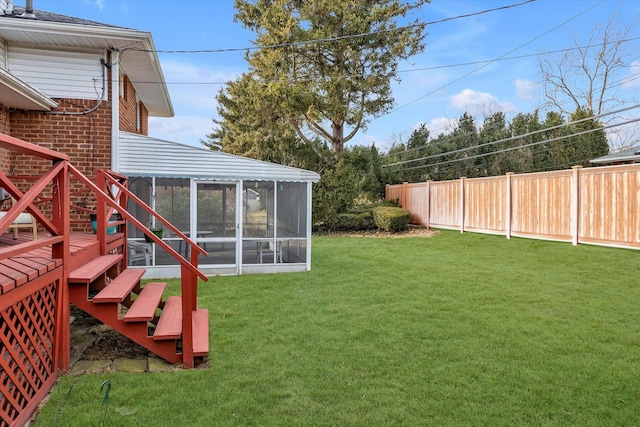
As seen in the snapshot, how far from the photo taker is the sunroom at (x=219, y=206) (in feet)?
27.7

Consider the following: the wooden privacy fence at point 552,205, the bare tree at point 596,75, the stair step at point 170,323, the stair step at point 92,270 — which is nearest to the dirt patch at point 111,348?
the stair step at point 170,323

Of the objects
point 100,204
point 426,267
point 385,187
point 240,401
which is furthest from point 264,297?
point 385,187

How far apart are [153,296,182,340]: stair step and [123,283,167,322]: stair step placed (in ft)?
0.48

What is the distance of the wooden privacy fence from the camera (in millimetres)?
9009

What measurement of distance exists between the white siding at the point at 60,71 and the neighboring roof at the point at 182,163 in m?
1.01

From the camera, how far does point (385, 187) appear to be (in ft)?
65.8

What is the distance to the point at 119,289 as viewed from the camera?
161 inches

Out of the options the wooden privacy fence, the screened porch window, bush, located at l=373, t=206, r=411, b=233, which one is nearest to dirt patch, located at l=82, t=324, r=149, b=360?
the screened porch window

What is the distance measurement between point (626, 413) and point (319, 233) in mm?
14539

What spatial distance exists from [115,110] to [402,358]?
675cm

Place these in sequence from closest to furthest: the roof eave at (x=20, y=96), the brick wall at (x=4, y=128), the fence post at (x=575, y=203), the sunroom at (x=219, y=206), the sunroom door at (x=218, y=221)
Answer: the roof eave at (x=20, y=96) < the brick wall at (x=4, y=128) < the sunroom at (x=219, y=206) < the sunroom door at (x=218, y=221) < the fence post at (x=575, y=203)

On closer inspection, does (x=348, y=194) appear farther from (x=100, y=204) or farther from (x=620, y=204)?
(x=100, y=204)

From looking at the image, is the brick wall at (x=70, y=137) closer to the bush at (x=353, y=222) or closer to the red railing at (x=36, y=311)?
the red railing at (x=36, y=311)

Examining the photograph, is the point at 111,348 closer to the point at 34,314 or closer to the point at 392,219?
the point at 34,314
